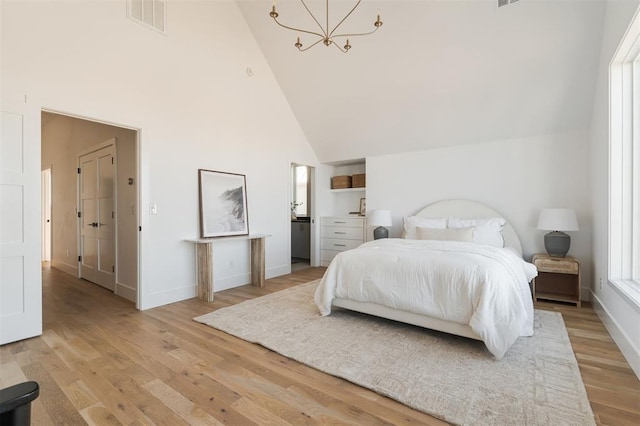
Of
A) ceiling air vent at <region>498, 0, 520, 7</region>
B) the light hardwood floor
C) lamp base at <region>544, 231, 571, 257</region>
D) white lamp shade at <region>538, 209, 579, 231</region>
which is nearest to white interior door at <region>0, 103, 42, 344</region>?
the light hardwood floor

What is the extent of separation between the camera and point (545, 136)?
157 inches

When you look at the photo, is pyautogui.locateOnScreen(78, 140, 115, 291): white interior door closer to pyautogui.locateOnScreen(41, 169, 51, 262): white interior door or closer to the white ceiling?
pyautogui.locateOnScreen(41, 169, 51, 262): white interior door

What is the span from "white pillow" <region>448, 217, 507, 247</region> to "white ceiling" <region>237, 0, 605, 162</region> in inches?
47.4

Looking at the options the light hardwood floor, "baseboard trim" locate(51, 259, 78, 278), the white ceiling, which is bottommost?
the light hardwood floor

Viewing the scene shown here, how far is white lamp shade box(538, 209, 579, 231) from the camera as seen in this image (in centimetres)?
350

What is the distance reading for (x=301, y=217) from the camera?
6.90 metres

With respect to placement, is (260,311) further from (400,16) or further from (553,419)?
(400,16)

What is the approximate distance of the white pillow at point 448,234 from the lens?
Result: 3.79 metres

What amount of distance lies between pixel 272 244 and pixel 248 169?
1.29m

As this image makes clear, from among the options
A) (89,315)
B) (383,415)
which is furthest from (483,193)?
(89,315)

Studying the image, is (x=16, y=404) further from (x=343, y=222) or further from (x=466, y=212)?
(x=343, y=222)

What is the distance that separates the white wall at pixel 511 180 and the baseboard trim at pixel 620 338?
0.88 meters

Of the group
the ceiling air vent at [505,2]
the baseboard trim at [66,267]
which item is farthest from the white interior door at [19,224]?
the ceiling air vent at [505,2]

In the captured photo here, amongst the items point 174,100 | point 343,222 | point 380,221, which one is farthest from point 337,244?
point 174,100
